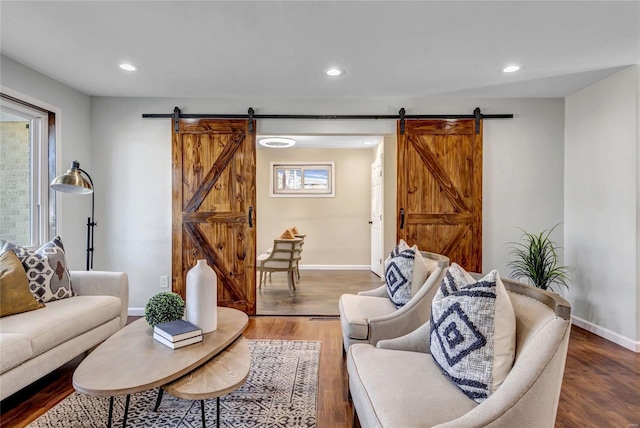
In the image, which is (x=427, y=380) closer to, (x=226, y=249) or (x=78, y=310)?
(x=78, y=310)

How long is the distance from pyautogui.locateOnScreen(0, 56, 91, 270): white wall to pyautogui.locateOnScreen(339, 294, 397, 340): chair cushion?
291cm

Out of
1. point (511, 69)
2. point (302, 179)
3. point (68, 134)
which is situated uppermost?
point (511, 69)

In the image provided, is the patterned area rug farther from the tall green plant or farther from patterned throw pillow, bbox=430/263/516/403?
the tall green plant

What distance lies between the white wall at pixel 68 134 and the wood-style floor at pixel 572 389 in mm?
1469

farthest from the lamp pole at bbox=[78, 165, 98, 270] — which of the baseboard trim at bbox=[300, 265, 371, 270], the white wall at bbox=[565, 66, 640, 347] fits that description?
the white wall at bbox=[565, 66, 640, 347]

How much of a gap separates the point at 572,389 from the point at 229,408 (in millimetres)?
2210

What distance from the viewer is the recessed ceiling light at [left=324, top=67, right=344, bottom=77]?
9.86ft

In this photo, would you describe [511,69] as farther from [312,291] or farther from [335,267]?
[335,267]

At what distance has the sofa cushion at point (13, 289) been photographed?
2.19 metres

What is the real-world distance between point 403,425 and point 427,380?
0.99 ft

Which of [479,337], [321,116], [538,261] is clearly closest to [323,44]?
[321,116]

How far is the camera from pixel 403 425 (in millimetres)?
1127

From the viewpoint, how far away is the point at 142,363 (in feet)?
5.10

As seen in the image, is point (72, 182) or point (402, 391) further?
point (72, 182)
